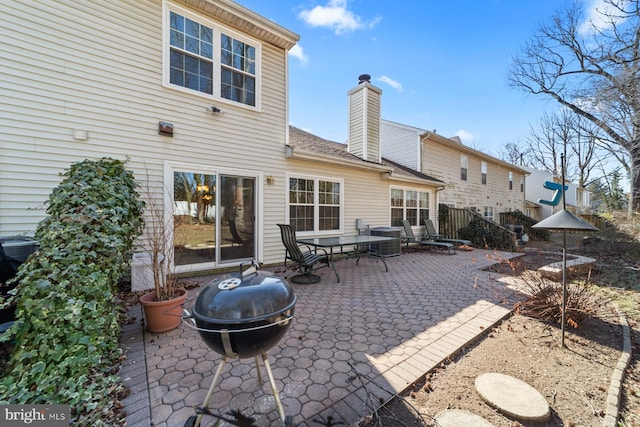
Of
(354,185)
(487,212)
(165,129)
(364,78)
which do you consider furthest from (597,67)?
(165,129)

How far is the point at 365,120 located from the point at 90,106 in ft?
26.7

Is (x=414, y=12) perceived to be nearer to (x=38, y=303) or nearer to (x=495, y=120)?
(x=38, y=303)

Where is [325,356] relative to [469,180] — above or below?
below

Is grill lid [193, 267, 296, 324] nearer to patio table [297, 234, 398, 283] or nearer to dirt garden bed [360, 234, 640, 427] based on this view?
dirt garden bed [360, 234, 640, 427]

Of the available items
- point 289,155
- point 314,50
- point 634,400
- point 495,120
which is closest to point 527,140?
point 495,120

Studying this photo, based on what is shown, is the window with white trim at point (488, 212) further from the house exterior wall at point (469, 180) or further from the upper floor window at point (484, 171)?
the upper floor window at point (484, 171)

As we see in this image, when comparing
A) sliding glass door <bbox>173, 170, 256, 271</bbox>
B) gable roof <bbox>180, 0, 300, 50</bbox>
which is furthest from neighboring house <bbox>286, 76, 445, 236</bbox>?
gable roof <bbox>180, 0, 300, 50</bbox>

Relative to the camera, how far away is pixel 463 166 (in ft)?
47.9

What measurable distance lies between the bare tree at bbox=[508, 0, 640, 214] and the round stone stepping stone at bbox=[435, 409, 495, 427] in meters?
10.1

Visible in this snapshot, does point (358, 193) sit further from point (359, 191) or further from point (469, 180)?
point (469, 180)

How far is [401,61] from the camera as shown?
990 centimetres

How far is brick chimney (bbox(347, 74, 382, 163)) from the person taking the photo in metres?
10.0

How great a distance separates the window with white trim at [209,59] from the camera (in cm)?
536

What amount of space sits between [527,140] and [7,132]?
123ft
